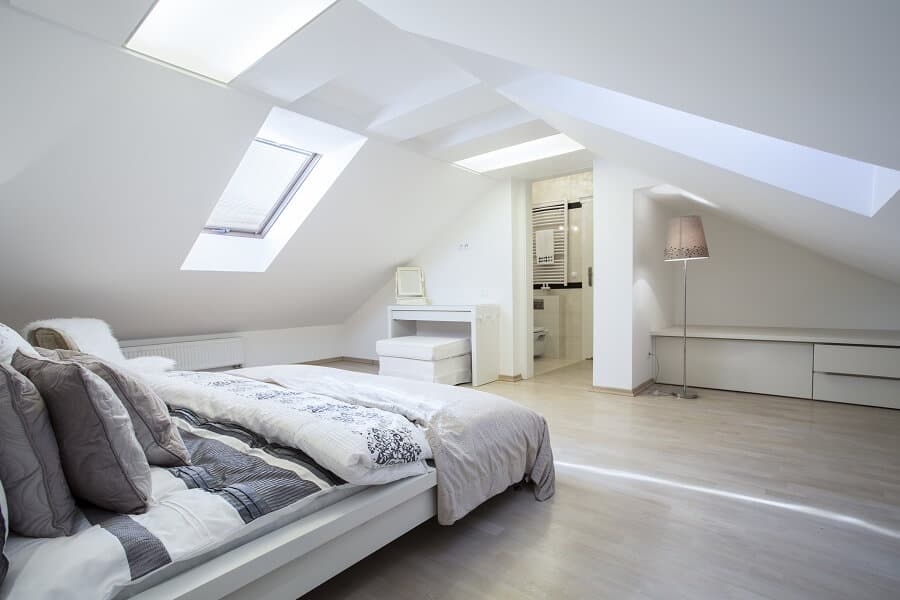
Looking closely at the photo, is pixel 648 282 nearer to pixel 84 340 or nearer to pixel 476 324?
pixel 476 324

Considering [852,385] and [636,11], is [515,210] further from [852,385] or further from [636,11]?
[636,11]

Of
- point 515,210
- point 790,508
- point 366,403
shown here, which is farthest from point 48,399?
point 515,210

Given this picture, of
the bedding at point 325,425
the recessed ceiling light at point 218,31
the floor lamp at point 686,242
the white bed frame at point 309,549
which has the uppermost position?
the recessed ceiling light at point 218,31

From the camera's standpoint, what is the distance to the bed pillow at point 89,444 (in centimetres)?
113

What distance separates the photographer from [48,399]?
114 cm

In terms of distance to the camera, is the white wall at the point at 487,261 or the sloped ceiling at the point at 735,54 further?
the white wall at the point at 487,261

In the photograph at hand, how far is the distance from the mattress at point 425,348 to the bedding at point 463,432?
1.88 metres

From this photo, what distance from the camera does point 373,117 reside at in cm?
352

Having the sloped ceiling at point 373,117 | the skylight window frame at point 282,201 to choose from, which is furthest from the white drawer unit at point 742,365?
the skylight window frame at point 282,201

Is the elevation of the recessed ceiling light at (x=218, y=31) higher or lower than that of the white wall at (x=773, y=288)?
higher

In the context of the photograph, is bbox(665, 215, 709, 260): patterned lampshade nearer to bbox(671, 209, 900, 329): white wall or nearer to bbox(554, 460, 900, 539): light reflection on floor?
bbox(671, 209, 900, 329): white wall

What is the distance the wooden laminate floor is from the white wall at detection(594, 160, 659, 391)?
108 centimetres

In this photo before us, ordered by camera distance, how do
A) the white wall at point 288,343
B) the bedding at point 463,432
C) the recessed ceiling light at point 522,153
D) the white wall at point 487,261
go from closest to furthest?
the bedding at point 463,432 → the recessed ceiling light at point 522,153 → the white wall at point 487,261 → the white wall at point 288,343

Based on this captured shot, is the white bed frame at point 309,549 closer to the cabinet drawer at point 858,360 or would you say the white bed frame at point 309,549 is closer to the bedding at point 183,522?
the bedding at point 183,522
